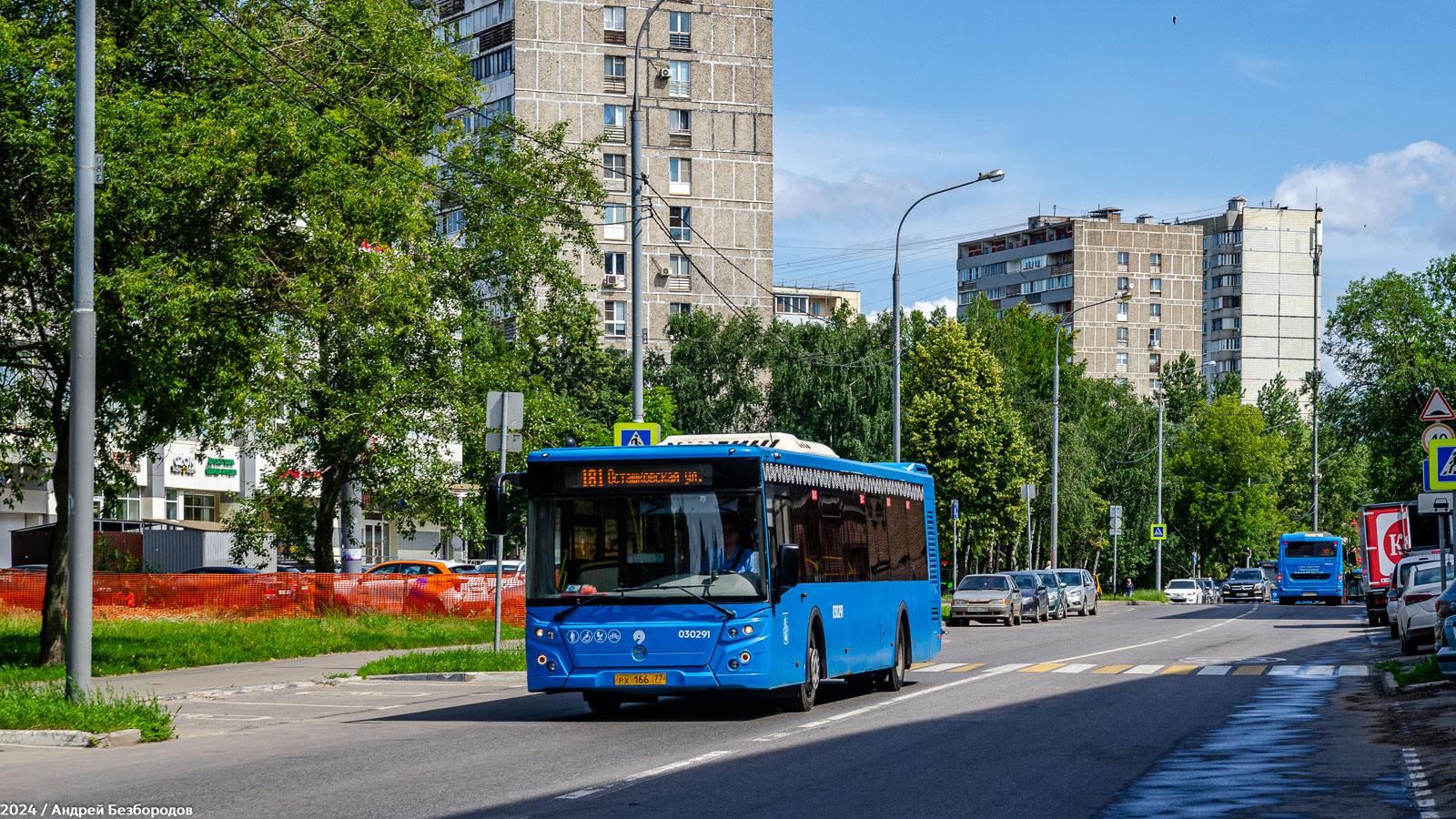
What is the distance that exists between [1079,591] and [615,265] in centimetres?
3404

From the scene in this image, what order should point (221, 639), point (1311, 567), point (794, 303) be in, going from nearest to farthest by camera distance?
point (221, 639)
point (1311, 567)
point (794, 303)

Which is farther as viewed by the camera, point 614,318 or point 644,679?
point 614,318

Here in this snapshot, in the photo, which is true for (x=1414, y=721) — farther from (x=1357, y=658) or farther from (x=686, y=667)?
(x=1357, y=658)

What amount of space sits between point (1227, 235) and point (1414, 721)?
140m

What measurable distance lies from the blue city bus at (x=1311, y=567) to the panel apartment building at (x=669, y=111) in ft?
87.5

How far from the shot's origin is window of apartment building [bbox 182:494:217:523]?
213 ft

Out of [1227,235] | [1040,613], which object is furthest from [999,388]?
[1227,235]

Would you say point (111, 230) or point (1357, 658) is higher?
point (111, 230)

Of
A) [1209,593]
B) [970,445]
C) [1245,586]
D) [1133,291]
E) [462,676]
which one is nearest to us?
[462,676]

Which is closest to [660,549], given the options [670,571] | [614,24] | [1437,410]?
[670,571]

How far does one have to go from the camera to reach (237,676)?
21438mm

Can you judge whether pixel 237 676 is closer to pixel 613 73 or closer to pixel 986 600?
pixel 986 600

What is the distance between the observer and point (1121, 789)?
1090 cm

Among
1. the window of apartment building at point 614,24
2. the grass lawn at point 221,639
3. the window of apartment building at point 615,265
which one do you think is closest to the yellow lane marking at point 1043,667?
the grass lawn at point 221,639
